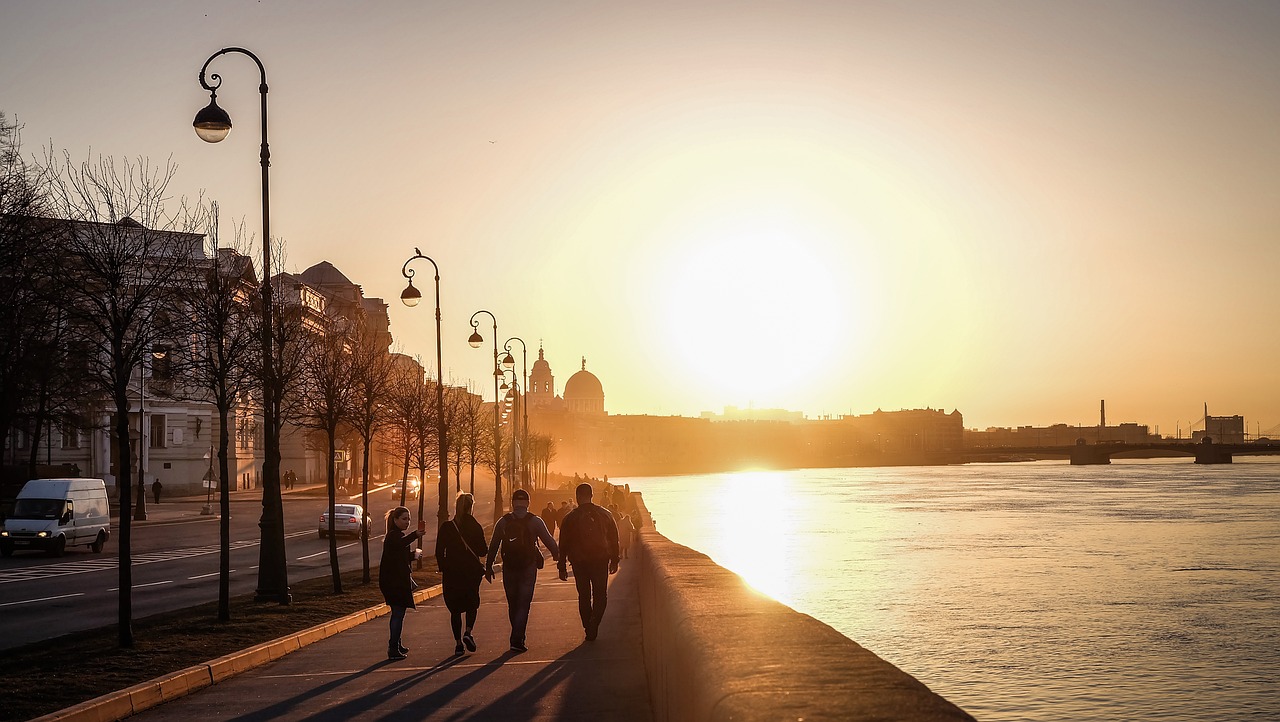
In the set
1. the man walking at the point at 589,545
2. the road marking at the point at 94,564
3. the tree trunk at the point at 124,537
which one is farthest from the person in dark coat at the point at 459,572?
the road marking at the point at 94,564

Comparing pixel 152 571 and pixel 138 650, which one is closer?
pixel 138 650

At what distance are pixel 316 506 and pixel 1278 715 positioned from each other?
56128 mm

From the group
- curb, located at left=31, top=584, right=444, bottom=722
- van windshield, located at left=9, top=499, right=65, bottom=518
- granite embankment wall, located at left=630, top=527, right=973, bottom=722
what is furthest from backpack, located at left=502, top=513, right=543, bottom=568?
van windshield, located at left=9, top=499, right=65, bottom=518

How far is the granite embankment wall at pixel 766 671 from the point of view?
430 centimetres

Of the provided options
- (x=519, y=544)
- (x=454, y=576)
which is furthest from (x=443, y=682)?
(x=519, y=544)

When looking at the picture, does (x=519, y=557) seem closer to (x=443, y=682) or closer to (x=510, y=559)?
(x=510, y=559)

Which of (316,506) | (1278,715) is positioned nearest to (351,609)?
(1278,715)

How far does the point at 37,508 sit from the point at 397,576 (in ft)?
95.6

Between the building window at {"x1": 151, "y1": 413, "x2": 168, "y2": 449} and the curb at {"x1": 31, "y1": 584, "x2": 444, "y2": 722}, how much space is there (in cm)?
6595

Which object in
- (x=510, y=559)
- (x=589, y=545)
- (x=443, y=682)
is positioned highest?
(x=589, y=545)

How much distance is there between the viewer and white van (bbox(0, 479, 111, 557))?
128ft

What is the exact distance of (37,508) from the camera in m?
39.6

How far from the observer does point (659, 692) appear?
955cm

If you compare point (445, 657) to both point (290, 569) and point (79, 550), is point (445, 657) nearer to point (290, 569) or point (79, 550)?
point (290, 569)
